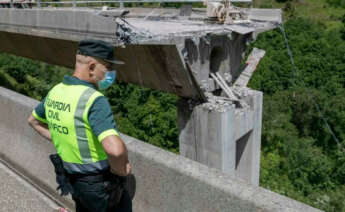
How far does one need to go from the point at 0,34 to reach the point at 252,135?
39.1 feet

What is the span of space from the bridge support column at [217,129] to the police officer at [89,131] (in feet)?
24.0

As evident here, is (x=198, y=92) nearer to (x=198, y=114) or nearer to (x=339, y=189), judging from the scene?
(x=198, y=114)

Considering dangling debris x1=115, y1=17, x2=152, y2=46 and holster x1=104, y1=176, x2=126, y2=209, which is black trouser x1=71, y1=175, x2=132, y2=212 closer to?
holster x1=104, y1=176, x2=126, y2=209

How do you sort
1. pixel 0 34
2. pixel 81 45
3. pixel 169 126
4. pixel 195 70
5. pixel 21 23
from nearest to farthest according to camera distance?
pixel 81 45 → pixel 195 70 → pixel 21 23 → pixel 0 34 → pixel 169 126

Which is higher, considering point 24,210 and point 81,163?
point 81,163

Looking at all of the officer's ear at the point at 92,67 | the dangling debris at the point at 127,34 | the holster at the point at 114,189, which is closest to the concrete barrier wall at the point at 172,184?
the holster at the point at 114,189

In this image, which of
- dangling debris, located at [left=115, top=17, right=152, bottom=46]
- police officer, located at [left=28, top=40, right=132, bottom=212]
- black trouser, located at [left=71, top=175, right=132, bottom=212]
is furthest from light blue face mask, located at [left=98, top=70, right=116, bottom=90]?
dangling debris, located at [left=115, top=17, right=152, bottom=46]

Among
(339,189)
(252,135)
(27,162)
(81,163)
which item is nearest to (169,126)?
(339,189)

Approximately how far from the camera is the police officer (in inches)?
88.0

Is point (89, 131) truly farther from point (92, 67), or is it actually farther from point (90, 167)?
point (92, 67)

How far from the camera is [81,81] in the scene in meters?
2.39

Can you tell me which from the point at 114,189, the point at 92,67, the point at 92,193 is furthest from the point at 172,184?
the point at 92,67

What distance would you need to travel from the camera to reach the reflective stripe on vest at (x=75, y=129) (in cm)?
231

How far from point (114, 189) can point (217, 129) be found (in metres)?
7.35
